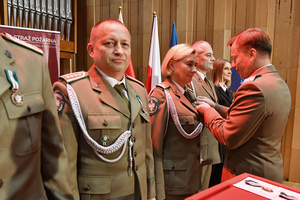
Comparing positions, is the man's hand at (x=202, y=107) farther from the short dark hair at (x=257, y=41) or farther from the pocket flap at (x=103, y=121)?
the pocket flap at (x=103, y=121)

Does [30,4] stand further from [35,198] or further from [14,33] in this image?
[35,198]

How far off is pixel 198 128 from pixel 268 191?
35.2 inches

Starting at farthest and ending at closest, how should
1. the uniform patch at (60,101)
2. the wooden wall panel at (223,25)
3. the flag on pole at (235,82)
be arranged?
the flag on pole at (235,82)
the wooden wall panel at (223,25)
the uniform patch at (60,101)

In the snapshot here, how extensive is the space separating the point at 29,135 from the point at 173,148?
1.26 meters

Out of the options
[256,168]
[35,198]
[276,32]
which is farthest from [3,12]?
[276,32]

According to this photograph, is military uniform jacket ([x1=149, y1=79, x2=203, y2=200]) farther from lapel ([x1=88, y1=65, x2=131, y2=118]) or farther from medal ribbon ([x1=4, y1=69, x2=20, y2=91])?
medal ribbon ([x1=4, y1=69, x2=20, y2=91])

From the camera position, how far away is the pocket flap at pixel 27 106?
0.80 meters

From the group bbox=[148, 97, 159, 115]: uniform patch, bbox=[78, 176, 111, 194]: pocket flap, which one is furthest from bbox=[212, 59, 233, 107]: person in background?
bbox=[78, 176, 111, 194]: pocket flap

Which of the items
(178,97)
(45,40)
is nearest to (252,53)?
(178,97)

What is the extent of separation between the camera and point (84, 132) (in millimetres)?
1288

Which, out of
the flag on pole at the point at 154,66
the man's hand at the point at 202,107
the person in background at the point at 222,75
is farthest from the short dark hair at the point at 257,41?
the flag on pole at the point at 154,66

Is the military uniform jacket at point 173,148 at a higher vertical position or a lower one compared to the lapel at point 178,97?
lower

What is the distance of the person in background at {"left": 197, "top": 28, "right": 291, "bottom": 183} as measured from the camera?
5.26 ft

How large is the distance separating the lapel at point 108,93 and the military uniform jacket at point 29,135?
45cm
